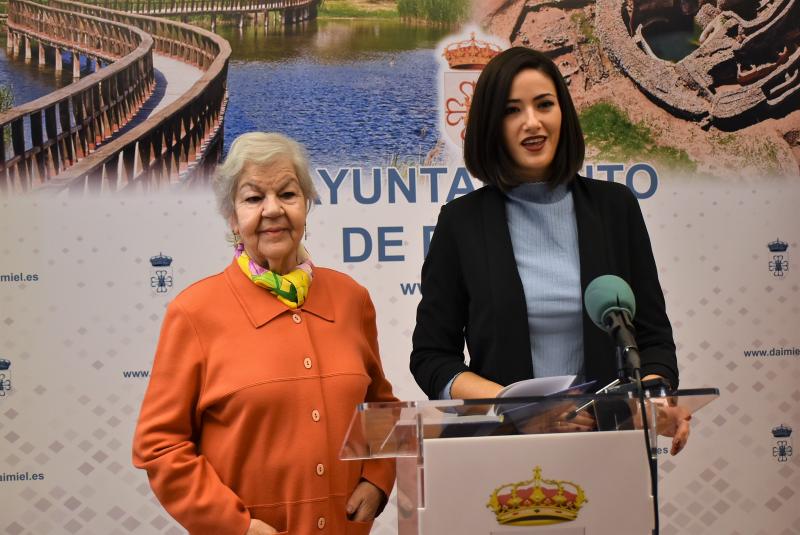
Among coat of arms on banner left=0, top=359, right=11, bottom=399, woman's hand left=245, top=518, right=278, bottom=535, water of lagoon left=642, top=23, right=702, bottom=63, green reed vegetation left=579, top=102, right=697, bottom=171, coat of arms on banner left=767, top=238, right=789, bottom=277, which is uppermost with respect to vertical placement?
water of lagoon left=642, top=23, right=702, bottom=63

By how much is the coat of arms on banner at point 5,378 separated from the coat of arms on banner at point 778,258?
289 cm

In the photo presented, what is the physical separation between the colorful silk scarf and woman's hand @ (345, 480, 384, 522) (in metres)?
0.39

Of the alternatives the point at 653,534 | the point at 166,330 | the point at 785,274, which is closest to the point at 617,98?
the point at 785,274

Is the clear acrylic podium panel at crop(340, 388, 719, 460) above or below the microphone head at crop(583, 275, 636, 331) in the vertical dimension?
below

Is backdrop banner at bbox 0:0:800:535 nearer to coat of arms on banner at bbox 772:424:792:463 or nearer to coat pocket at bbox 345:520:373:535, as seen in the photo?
coat of arms on banner at bbox 772:424:792:463

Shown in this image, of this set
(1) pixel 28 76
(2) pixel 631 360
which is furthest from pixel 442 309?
(1) pixel 28 76

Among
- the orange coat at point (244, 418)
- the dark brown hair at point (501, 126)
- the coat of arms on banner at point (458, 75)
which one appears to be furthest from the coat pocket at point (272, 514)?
the coat of arms on banner at point (458, 75)

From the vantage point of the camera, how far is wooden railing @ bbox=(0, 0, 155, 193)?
3.40 meters

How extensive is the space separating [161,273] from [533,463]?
2466 mm

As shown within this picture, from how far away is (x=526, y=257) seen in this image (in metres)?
1.78

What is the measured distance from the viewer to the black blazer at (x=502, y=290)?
1.72 meters

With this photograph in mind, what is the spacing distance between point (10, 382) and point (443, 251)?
2.21 m

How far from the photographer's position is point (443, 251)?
183 cm

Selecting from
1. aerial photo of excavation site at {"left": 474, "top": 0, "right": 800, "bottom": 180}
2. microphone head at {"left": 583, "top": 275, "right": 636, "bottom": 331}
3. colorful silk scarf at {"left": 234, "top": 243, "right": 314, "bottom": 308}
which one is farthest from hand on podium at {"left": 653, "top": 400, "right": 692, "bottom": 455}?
aerial photo of excavation site at {"left": 474, "top": 0, "right": 800, "bottom": 180}
